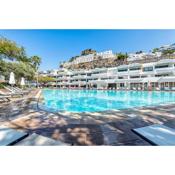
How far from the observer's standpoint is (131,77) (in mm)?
38219

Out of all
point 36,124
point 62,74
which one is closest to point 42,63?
point 62,74

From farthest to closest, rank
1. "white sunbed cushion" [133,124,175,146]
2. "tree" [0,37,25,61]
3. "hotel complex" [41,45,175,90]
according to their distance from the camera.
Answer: "hotel complex" [41,45,175,90] < "tree" [0,37,25,61] < "white sunbed cushion" [133,124,175,146]

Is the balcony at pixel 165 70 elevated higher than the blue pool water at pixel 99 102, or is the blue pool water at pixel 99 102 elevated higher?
the balcony at pixel 165 70

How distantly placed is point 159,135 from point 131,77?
3563cm

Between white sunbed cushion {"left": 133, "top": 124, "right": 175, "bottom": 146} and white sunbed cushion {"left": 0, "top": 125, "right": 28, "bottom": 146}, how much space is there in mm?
2832

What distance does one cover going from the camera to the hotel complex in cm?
3092

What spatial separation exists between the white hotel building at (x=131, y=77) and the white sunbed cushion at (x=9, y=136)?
29390 mm

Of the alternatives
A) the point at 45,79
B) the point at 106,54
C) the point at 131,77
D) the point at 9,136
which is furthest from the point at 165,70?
the point at 106,54

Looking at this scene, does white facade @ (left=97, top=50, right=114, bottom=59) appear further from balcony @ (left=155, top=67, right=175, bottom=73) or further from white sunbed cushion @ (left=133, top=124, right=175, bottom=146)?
white sunbed cushion @ (left=133, top=124, right=175, bottom=146)

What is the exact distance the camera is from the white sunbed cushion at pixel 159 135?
344cm

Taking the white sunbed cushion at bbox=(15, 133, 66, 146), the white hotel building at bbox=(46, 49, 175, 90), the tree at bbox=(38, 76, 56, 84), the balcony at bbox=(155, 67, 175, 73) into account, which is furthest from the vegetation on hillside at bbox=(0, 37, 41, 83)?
the tree at bbox=(38, 76, 56, 84)

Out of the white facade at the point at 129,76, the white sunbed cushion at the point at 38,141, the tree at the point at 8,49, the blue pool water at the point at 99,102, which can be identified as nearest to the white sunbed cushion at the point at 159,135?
the white sunbed cushion at the point at 38,141

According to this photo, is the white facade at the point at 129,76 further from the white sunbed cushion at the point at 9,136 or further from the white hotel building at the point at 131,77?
the white sunbed cushion at the point at 9,136
